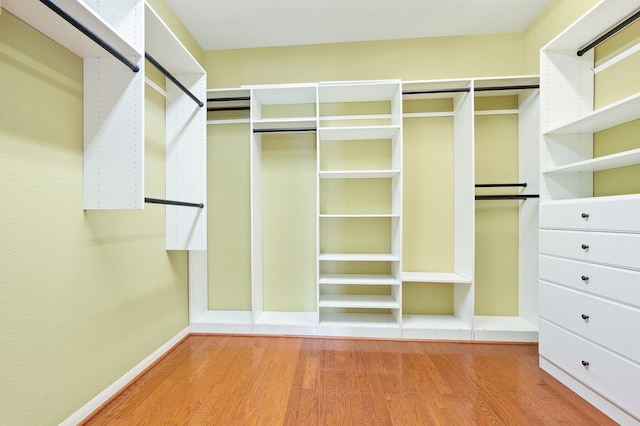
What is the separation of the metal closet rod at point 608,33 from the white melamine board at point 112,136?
2.67 metres

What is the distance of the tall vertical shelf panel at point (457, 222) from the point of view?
2.23 metres

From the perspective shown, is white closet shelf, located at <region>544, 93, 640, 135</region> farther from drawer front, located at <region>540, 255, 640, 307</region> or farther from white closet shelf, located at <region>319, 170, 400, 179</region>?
white closet shelf, located at <region>319, 170, 400, 179</region>

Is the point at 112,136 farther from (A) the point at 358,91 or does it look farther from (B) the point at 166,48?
(A) the point at 358,91

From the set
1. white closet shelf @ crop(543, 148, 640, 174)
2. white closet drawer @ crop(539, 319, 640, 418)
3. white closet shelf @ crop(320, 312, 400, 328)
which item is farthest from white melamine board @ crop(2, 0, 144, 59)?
white closet drawer @ crop(539, 319, 640, 418)

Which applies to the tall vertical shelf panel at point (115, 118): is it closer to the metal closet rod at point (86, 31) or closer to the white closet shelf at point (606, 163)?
the metal closet rod at point (86, 31)

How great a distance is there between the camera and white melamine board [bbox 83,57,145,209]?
139 cm

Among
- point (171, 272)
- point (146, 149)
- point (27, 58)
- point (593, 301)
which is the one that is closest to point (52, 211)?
point (27, 58)

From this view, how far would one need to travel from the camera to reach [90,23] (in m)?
1.20

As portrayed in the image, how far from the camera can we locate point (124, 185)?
4.58 ft

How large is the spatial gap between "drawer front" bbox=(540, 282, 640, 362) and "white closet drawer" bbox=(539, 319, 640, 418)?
1.9 inches

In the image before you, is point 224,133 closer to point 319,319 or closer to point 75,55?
point 75,55

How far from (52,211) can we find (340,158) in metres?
2.00

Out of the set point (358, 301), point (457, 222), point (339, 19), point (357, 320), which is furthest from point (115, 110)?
point (457, 222)

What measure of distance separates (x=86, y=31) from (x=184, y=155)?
1.03 m
